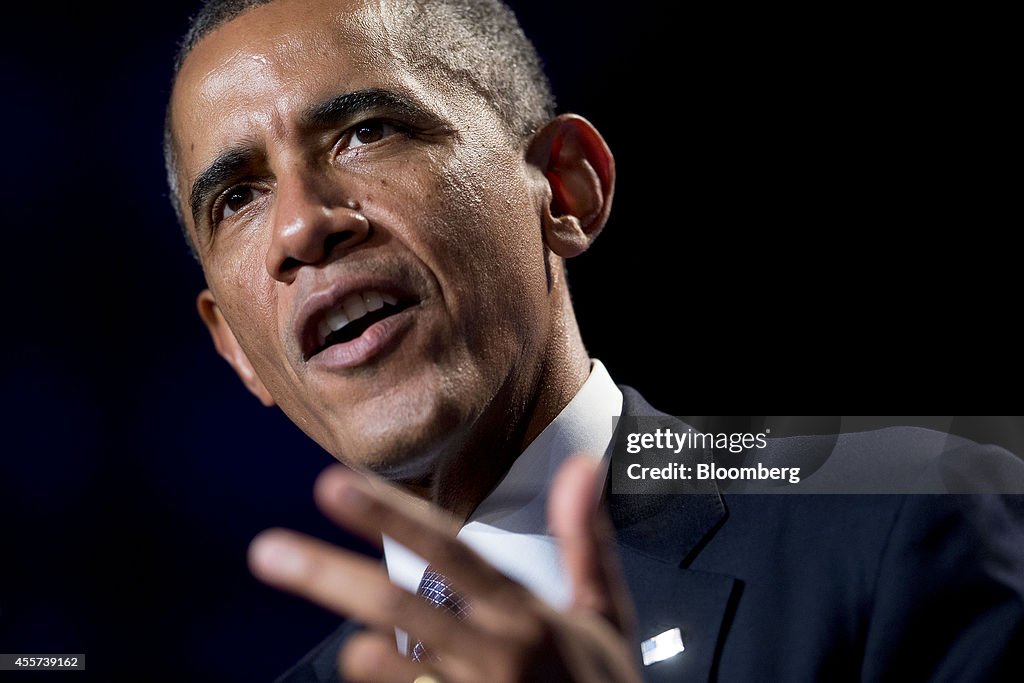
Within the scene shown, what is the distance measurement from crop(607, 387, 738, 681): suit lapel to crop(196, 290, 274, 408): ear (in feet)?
2.42

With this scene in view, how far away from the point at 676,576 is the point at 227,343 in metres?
1.03

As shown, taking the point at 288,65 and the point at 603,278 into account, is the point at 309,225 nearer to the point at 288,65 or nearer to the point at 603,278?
the point at 288,65

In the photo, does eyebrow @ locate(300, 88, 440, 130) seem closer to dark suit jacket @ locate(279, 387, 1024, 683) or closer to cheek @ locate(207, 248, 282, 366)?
cheek @ locate(207, 248, 282, 366)

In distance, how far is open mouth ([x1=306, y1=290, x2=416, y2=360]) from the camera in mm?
1424

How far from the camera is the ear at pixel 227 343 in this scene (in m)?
1.95

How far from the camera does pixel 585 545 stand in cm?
84

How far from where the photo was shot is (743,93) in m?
1.97

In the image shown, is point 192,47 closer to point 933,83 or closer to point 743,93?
point 743,93

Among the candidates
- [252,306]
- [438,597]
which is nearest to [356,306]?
[252,306]

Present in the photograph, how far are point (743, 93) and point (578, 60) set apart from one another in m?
0.35

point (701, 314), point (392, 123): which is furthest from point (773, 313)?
point (392, 123)

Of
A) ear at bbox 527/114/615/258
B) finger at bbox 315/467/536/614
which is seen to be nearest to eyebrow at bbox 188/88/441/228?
ear at bbox 527/114/615/258

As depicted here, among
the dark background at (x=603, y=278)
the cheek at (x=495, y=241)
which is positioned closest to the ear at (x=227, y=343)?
the dark background at (x=603, y=278)

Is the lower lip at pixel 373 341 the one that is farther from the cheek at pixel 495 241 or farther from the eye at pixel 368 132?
the eye at pixel 368 132
